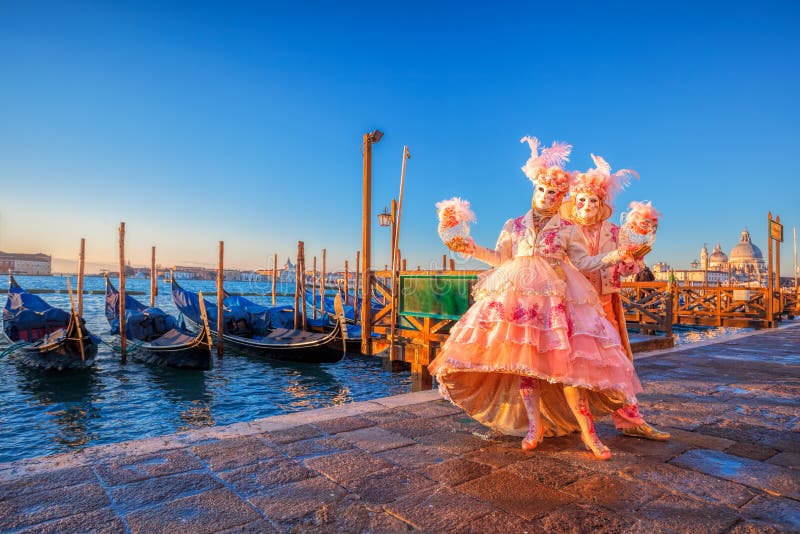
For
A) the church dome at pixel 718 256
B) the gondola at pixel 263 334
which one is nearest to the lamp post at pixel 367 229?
the gondola at pixel 263 334

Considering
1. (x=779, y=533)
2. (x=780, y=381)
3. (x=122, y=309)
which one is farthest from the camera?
(x=122, y=309)

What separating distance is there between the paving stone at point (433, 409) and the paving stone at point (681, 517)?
4.94 ft

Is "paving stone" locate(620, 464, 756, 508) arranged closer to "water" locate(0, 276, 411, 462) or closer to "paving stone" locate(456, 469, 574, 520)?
"paving stone" locate(456, 469, 574, 520)

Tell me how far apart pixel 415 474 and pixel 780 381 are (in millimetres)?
4400

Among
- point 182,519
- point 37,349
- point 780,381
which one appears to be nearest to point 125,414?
Answer: point 37,349

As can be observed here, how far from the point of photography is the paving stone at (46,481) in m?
1.82

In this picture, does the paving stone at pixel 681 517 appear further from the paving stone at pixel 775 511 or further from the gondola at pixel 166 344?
the gondola at pixel 166 344

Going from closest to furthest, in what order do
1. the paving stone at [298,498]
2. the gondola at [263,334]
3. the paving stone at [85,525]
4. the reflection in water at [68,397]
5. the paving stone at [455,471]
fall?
the paving stone at [85,525], the paving stone at [298,498], the paving stone at [455,471], the reflection in water at [68,397], the gondola at [263,334]

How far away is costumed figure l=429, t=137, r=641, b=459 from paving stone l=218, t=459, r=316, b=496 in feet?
2.69

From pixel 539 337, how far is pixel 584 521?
2.66 ft

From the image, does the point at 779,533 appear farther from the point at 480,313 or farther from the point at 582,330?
the point at 480,313

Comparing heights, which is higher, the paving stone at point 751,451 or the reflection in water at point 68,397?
the paving stone at point 751,451

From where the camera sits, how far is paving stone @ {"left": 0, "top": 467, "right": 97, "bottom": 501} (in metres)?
1.82

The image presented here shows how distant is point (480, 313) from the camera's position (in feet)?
7.77
